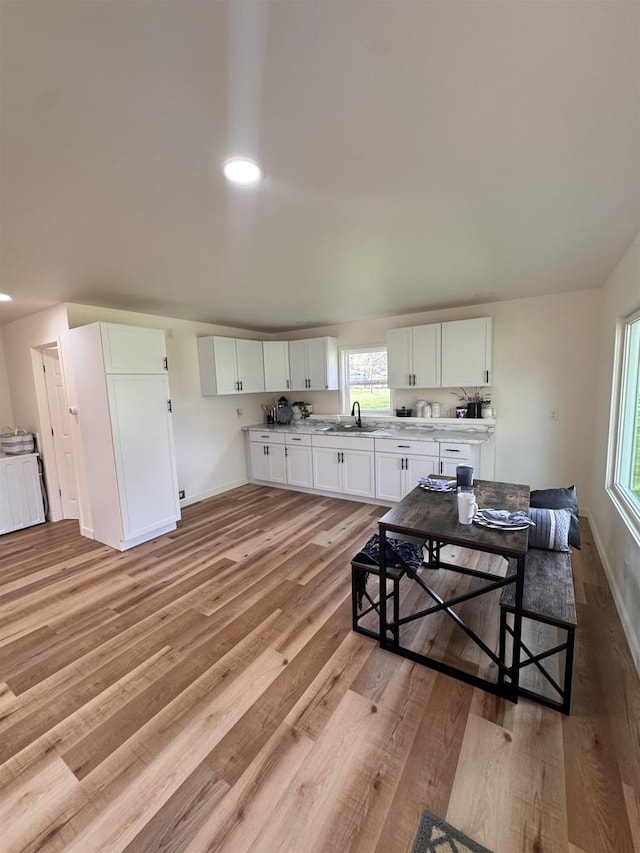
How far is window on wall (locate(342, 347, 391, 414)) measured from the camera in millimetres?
5020

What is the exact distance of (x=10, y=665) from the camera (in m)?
2.05

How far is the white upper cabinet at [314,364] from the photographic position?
5113mm

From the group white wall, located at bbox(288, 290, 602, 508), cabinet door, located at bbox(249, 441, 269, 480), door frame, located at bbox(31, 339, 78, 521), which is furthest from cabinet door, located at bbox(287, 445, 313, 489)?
door frame, located at bbox(31, 339, 78, 521)

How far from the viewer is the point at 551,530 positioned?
86.2 inches

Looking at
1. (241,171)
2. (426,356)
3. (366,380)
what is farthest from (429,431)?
(241,171)

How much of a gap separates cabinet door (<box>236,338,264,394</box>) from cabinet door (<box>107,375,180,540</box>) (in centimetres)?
137

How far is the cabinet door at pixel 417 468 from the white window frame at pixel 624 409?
5.03ft

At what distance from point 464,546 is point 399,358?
319cm

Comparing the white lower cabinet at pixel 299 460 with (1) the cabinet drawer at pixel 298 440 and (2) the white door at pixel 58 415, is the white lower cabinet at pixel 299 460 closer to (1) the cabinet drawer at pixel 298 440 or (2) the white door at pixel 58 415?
(1) the cabinet drawer at pixel 298 440

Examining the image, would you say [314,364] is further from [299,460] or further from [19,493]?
[19,493]

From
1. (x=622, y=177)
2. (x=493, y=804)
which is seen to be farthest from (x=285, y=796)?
(x=622, y=177)

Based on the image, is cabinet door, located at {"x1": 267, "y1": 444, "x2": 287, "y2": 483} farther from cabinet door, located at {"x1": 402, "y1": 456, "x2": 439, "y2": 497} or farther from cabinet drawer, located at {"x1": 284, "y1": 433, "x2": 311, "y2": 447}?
cabinet door, located at {"x1": 402, "y1": 456, "x2": 439, "y2": 497}

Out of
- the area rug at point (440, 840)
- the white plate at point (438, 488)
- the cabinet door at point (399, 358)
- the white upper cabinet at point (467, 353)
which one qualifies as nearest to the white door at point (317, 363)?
the cabinet door at point (399, 358)

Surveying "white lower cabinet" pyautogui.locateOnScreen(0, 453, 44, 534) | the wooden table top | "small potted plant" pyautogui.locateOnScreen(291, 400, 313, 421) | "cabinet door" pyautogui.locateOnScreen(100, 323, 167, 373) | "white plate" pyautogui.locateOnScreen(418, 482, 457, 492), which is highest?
"cabinet door" pyautogui.locateOnScreen(100, 323, 167, 373)
